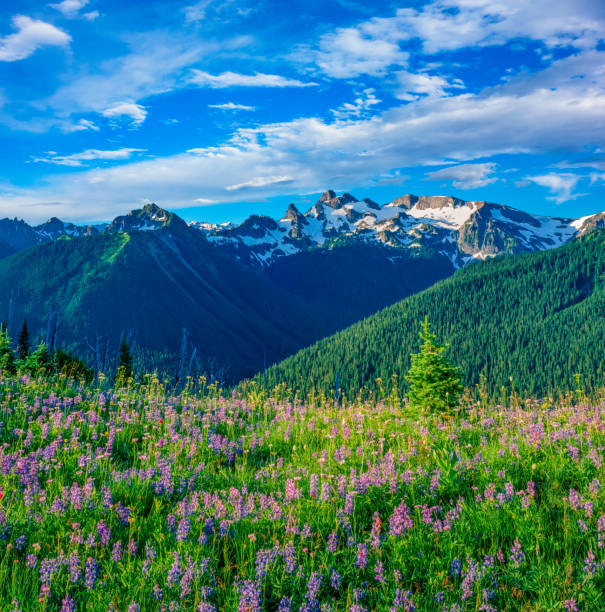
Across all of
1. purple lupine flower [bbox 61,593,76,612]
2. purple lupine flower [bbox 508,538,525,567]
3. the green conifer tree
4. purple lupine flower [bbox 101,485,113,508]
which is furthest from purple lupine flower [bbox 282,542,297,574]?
the green conifer tree

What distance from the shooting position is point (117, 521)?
16.6ft

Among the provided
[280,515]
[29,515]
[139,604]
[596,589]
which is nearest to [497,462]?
[596,589]

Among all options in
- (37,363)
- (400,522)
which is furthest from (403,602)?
(37,363)

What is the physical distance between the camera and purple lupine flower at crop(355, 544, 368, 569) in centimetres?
422

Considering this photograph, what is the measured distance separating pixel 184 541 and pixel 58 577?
121cm

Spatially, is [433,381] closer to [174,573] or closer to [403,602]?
[403,602]

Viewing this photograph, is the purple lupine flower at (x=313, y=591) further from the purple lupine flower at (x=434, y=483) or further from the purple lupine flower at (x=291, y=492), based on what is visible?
the purple lupine flower at (x=434, y=483)

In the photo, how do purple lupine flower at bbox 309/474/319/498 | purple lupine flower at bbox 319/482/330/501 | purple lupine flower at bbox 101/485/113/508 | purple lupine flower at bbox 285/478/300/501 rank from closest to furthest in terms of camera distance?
purple lupine flower at bbox 101/485/113/508, purple lupine flower at bbox 319/482/330/501, purple lupine flower at bbox 285/478/300/501, purple lupine flower at bbox 309/474/319/498

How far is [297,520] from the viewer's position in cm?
495

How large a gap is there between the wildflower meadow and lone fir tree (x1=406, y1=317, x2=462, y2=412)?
396 centimetres

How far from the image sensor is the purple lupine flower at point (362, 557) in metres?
4.22

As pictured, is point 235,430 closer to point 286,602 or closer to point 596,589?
point 286,602

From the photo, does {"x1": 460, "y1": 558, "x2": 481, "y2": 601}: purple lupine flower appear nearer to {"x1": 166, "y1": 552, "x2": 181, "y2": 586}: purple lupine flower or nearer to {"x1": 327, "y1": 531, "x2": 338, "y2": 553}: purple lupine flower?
{"x1": 327, "y1": 531, "x2": 338, "y2": 553}: purple lupine flower

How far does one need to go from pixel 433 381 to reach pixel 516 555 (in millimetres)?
10363
